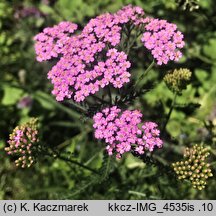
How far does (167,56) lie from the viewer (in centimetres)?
340

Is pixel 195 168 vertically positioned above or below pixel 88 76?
below

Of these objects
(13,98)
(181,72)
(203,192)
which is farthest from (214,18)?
(13,98)

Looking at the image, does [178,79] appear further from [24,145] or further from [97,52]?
[24,145]

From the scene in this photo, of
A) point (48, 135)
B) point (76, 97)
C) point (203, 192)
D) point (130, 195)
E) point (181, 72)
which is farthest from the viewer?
point (48, 135)

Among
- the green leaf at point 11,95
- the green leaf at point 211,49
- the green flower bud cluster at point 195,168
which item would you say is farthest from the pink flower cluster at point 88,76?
the green leaf at point 211,49

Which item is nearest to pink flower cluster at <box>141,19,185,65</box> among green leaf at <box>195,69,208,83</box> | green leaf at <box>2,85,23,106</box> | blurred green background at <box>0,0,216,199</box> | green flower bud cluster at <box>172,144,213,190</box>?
green flower bud cluster at <box>172,144,213,190</box>

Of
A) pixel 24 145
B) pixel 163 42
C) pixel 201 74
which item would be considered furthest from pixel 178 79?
pixel 201 74

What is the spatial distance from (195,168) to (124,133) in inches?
26.9

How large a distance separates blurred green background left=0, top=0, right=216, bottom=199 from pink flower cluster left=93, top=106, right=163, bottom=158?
1.40 metres

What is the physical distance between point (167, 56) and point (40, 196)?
8.53 ft

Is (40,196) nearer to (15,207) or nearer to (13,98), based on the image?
(15,207)

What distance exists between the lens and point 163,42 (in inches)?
136

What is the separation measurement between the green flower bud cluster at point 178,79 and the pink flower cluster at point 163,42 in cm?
18

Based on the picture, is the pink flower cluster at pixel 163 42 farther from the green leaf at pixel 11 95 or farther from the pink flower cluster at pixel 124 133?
the green leaf at pixel 11 95
